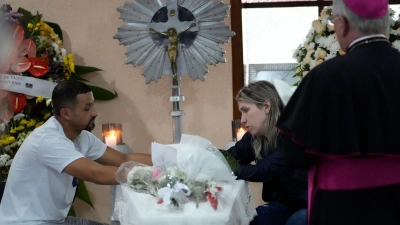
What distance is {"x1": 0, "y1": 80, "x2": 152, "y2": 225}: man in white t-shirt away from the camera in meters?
3.17

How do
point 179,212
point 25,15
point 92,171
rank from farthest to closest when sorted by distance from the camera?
point 25,15 < point 92,171 < point 179,212

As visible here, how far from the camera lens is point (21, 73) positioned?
4.34 metres

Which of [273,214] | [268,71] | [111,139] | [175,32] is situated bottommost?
[273,214]

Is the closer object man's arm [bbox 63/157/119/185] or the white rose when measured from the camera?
man's arm [bbox 63/157/119/185]

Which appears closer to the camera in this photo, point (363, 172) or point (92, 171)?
point (363, 172)

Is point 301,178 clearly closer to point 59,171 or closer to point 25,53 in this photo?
point 59,171

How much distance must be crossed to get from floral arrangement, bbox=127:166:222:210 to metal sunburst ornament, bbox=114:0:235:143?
139 cm

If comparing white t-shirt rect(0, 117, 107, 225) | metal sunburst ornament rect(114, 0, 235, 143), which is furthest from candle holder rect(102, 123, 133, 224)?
white t-shirt rect(0, 117, 107, 225)

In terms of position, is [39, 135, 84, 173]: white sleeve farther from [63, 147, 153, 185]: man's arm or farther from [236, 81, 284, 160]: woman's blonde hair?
[236, 81, 284, 160]: woman's blonde hair

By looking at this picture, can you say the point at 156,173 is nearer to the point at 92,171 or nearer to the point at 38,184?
the point at 92,171

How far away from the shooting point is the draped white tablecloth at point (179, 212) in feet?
8.04

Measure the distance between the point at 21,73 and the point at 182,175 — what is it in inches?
81.4

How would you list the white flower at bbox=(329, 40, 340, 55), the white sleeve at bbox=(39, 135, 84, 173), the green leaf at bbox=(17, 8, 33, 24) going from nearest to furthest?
the white sleeve at bbox=(39, 135, 84, 173), the white flower at bbox=(329, 40, 340, 55), the green leaf at bbox=(17, 8, 33, 24)

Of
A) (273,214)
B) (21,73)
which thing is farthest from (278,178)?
(21,73)
